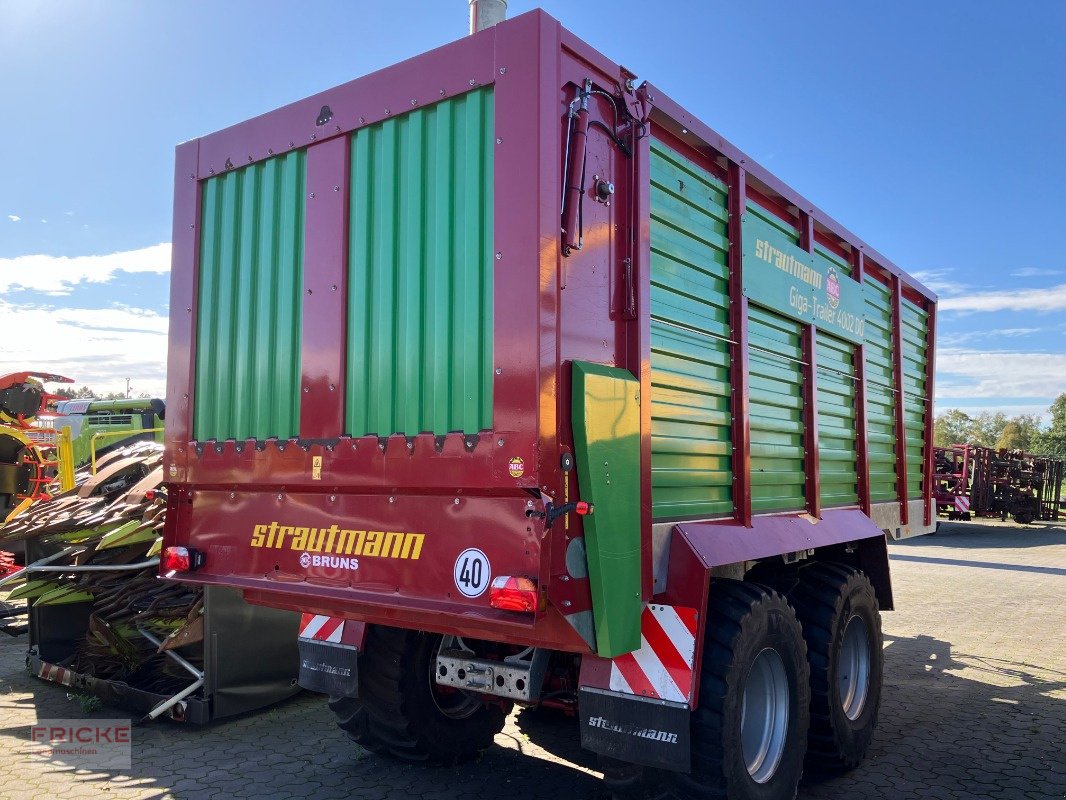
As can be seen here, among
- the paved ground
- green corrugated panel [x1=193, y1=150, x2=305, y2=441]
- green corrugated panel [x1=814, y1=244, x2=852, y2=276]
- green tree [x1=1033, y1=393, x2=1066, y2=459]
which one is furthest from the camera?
green tree [x1=1033, y1=393, x2=1066, y2=459]

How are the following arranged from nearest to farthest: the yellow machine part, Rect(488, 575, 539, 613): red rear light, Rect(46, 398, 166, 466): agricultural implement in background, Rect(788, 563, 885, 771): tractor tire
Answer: Rect(488, 575, 539, 613): red rear light → Rect(788, 563, 885, 771): tractor tire → the yellow machine part → Rect(46, 398, 166, 466): agricultural implement in background

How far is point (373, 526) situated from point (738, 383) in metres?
1.86

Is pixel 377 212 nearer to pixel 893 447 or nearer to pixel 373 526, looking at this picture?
pixel 373 526

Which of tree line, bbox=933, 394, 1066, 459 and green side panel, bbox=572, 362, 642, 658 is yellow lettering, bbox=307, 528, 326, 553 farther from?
tree line, bbox=933, 394, 1066, 459

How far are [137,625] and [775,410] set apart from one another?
4327 millimetres

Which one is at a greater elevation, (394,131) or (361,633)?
(394,131)

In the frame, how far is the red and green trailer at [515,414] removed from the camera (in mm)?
2914

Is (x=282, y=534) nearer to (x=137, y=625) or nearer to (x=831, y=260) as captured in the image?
(x=137, y=625)

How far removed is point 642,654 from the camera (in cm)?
310

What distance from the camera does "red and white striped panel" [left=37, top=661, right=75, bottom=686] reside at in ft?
17.6

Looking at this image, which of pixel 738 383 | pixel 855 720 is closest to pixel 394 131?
pixel 738 383

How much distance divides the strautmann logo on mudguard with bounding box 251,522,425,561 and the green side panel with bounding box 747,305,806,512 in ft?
5.90

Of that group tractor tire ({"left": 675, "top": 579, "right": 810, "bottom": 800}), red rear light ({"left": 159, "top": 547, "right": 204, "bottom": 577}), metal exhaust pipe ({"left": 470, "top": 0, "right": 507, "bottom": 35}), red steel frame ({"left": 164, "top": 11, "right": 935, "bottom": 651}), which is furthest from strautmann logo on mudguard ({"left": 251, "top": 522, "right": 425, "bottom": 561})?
metal exhaust pipe ({"left": 470, "top": 0, "right": 507, "bottom": 35})

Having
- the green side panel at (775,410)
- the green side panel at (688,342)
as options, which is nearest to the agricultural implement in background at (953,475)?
the green side panel at (775,410)
